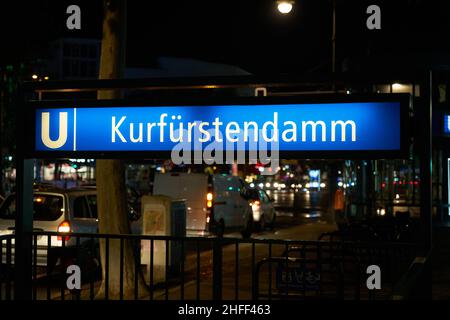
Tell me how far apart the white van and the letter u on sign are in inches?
575

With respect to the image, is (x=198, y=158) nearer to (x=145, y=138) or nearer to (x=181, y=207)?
(x=145, y=138)

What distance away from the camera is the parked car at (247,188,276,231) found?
953 inches

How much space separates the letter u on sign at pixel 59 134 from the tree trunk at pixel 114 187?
4070mm

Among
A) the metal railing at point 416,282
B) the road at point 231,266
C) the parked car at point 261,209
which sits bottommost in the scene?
the road at point 231,266

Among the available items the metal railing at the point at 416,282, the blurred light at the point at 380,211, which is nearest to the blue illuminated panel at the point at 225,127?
the metal railing at the point at 416,282

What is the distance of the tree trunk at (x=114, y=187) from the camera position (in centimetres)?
1071

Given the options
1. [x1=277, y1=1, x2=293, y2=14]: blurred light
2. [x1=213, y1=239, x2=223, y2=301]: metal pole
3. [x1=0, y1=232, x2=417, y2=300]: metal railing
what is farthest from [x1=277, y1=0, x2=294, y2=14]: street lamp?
[x1=213, y1=239, x2=223, y2=301]: metal pole

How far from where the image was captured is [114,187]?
10789 millimetres

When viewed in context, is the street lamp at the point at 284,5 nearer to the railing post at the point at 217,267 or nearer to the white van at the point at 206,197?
the white van at the point at 206,197

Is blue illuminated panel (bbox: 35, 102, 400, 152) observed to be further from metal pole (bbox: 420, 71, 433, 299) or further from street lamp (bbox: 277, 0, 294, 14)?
street lamp (bbox: 277, 0, 294, 14)

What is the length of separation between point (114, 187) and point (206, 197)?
1076 centimetres

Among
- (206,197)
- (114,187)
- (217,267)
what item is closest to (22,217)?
(217,267)

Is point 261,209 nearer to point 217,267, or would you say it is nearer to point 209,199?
point 209,199

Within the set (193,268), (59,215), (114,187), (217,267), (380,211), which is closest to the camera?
(217,267)
